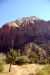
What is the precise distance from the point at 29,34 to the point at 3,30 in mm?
12803

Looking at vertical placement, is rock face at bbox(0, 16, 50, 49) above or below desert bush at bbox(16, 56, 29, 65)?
above

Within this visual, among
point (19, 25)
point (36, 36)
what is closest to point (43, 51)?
point (36, 36)

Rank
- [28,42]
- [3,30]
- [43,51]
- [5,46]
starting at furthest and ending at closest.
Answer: [3,30], [5,46], [28,42], [43,51]

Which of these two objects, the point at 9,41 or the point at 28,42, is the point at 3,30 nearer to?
the point at 9,41

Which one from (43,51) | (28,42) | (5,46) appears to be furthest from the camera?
(5,46)

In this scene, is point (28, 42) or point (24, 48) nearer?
point (24, 48)

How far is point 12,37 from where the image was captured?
268 feet

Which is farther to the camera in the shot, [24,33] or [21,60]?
[24,33]

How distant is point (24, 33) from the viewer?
79062mm

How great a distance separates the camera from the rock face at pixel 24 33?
75750 mm

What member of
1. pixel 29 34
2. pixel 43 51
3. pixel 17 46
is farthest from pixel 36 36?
pixel 43 51

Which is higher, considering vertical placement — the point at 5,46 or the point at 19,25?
the point at 19,25

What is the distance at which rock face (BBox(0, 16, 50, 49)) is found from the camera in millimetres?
75750

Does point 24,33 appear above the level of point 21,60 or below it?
above
